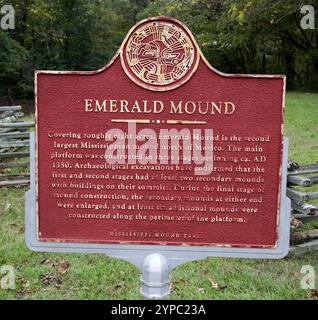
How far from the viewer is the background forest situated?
68.8 ft

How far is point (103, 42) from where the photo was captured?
103ft

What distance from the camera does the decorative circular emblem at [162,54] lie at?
3490 mm

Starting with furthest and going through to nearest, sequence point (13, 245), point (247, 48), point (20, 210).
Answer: point (247, 48) → point (20, 210) → point (13, 245)

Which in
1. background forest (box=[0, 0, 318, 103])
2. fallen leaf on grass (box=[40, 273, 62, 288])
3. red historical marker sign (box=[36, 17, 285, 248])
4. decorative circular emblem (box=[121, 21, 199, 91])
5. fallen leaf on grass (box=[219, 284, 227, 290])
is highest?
background forest (box=[0, 0, 318, 103])

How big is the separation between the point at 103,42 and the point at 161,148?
2898 cm

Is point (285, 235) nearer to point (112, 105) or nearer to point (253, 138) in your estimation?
point (253, 138)

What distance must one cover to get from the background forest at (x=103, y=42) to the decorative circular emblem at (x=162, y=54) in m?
11.7

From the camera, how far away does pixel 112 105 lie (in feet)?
11.7

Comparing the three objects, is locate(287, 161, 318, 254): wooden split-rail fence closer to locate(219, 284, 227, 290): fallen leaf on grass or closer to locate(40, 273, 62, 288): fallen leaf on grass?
locate(219, 284, 227, 290): fallen leaf on grass

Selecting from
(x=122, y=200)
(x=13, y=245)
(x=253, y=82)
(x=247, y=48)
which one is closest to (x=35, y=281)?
(x=13, y=245)

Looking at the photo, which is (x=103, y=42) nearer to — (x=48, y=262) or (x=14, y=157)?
(x=14, y=157)

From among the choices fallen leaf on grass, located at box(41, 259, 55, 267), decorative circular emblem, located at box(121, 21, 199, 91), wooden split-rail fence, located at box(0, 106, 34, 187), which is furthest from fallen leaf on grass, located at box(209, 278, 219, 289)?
wooden split-rail fence, located at box(0, 106, 34, 187)

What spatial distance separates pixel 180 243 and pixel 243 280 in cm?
173

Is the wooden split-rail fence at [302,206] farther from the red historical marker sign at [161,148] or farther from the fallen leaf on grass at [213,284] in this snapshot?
the red historical marker sign at [161,148]
